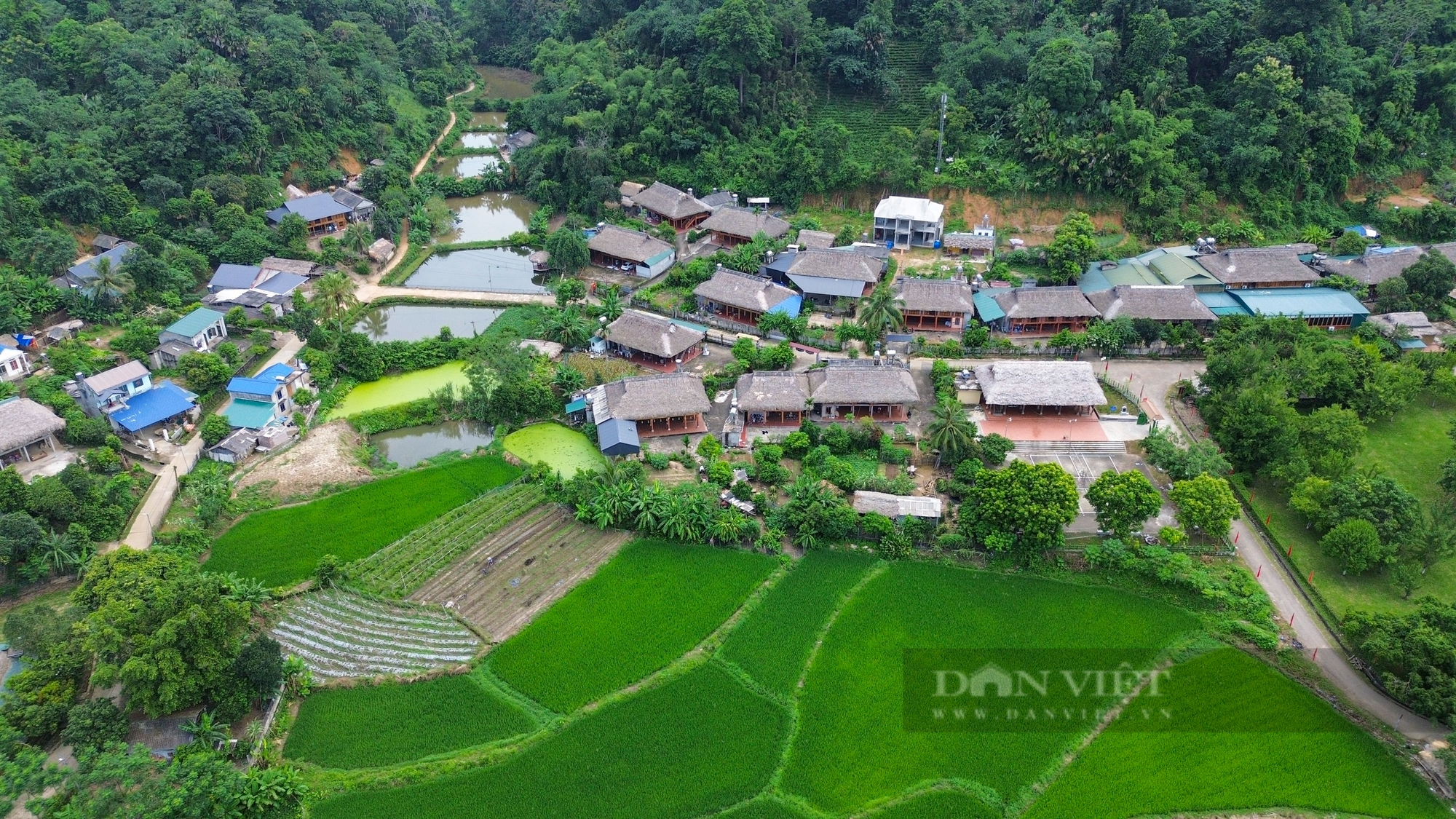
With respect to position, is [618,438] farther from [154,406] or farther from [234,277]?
[234,277]

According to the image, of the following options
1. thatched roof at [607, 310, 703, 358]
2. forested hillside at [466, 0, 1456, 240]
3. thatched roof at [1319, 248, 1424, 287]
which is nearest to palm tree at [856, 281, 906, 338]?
thatched roof at [607, 310, 703, 358]

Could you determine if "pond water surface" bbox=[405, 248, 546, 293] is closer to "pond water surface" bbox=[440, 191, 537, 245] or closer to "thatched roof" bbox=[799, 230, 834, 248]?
"pond water surface" bbox=[440, 191, 537, 245]

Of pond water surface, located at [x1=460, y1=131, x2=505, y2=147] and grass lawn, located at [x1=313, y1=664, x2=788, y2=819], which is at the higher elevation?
pond water surface, located at [x1=460, y1=131, x2=505, y2=147]

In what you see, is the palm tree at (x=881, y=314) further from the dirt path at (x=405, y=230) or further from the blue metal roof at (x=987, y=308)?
the dirt path at (x=405, y=230)

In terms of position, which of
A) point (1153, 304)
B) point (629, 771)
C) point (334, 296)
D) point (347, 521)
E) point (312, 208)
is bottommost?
Answer: point (629, 771)

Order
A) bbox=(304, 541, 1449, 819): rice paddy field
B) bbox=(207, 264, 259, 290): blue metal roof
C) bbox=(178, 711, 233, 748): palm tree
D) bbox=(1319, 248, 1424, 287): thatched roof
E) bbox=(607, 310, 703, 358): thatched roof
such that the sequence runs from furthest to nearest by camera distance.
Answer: bbox=(207, 264, 259, 290): blue metal roof < bbox=(1319, 248, 1424, 287): thatched roof < bbox=(607, 310, 703, 358): thatched roof < bbox=(178, 711, 233, 748): palm tree < bbox=(304, 541, 1449, 819): rice paddy field

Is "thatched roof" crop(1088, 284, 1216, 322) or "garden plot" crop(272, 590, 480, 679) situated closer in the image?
"garden plot" crop(272, 590, 480, 679)

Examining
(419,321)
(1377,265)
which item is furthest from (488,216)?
(1377,265)
